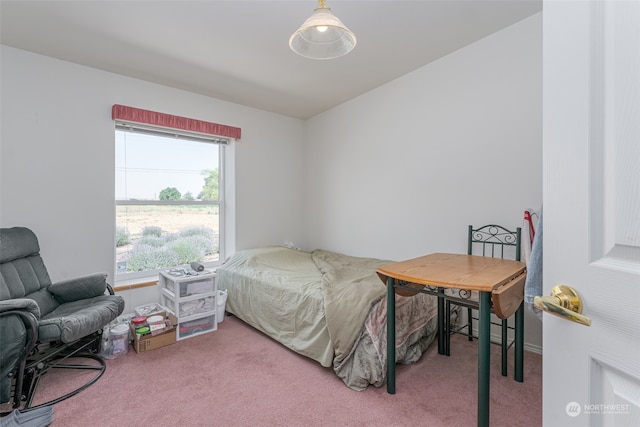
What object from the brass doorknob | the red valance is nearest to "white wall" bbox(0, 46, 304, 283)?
the red valance

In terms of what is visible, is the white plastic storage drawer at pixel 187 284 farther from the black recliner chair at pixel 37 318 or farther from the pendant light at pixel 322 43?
the pendant light at pixel 322 43

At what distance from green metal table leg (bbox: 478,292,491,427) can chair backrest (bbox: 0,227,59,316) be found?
2.88 metres

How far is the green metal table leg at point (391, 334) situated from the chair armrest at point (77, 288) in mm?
2291

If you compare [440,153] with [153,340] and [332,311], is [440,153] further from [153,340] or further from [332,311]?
[153,340]

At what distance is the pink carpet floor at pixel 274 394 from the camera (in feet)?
5.24

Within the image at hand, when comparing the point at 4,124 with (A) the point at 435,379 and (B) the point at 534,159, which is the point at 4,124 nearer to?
(A) the point at 435,379

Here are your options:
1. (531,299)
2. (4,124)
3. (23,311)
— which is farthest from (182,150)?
(531,299)

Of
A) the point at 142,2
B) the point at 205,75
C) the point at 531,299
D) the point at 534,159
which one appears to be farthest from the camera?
the point at 205,75

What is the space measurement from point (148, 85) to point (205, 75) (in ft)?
2.13

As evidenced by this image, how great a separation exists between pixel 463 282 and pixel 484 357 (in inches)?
14.3

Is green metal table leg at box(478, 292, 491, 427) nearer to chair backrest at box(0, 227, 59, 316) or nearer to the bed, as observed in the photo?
the bed

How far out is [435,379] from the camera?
194cm

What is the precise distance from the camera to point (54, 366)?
1.97m

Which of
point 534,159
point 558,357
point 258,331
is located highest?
point 534,159
